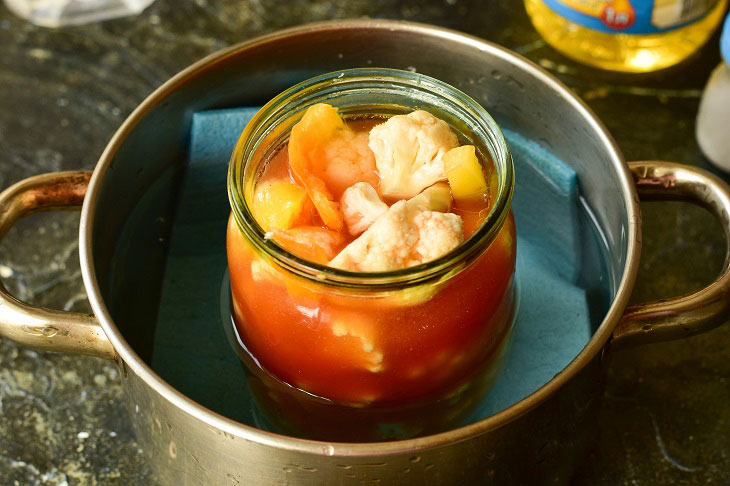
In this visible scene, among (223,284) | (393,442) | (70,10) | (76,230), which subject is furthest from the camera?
(70,10)

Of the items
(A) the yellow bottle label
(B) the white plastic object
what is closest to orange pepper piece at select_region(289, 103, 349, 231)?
(A) the yellow bottle label

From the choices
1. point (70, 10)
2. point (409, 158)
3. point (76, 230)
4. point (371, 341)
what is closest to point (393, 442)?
point (371, 341)

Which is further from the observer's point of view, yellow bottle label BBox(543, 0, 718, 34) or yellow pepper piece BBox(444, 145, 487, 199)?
yellow bottle label BBox(543, 0, 718, 34)

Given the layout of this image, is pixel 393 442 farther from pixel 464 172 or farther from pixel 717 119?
pixel 717 119

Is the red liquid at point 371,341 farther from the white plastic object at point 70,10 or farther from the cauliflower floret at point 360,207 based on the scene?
the white plastic object at point 70,10

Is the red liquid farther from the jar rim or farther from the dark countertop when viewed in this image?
the dark countertop
